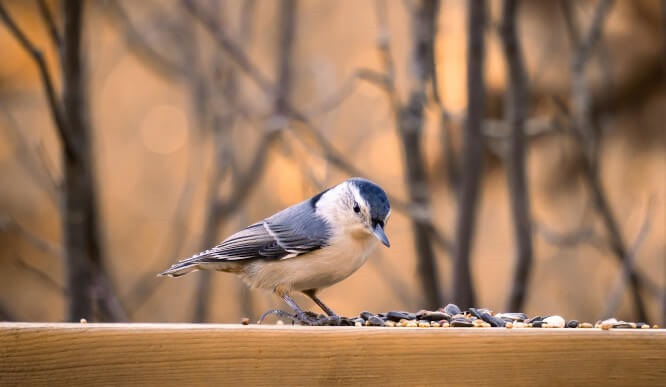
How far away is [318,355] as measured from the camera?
172 centimetres

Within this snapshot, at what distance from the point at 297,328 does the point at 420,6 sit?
236 centimetres

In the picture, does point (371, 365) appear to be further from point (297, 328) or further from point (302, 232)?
point (302, 232)

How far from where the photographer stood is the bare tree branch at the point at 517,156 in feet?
11.3

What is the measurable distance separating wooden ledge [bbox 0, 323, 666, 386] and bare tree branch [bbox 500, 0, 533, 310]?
1.62m

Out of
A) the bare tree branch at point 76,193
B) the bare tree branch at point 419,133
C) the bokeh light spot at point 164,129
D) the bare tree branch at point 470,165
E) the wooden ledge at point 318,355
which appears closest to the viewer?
the wooden ledge at point 318,355

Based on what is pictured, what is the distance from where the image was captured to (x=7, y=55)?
6.65 metres

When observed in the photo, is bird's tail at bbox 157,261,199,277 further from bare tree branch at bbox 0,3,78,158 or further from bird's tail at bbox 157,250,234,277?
bare tree branch at bbox 0,3,78,158

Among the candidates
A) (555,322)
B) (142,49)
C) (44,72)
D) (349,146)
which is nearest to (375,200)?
(555,322)

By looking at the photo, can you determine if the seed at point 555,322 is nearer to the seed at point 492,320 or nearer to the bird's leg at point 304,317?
the seed at point 492,320

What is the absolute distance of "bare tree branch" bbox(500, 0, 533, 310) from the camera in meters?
3.43

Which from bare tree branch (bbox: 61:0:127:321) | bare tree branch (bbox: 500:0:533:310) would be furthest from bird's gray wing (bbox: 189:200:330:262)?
bare tree branch (bbox: 500:0:533:310)

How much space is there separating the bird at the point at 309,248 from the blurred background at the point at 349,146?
975 millimetres

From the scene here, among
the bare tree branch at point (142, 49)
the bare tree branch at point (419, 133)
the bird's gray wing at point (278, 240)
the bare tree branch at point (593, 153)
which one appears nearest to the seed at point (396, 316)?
the bird's gray wing at point (278, 240)

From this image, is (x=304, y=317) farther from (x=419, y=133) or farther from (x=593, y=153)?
(x=593, y=153)
